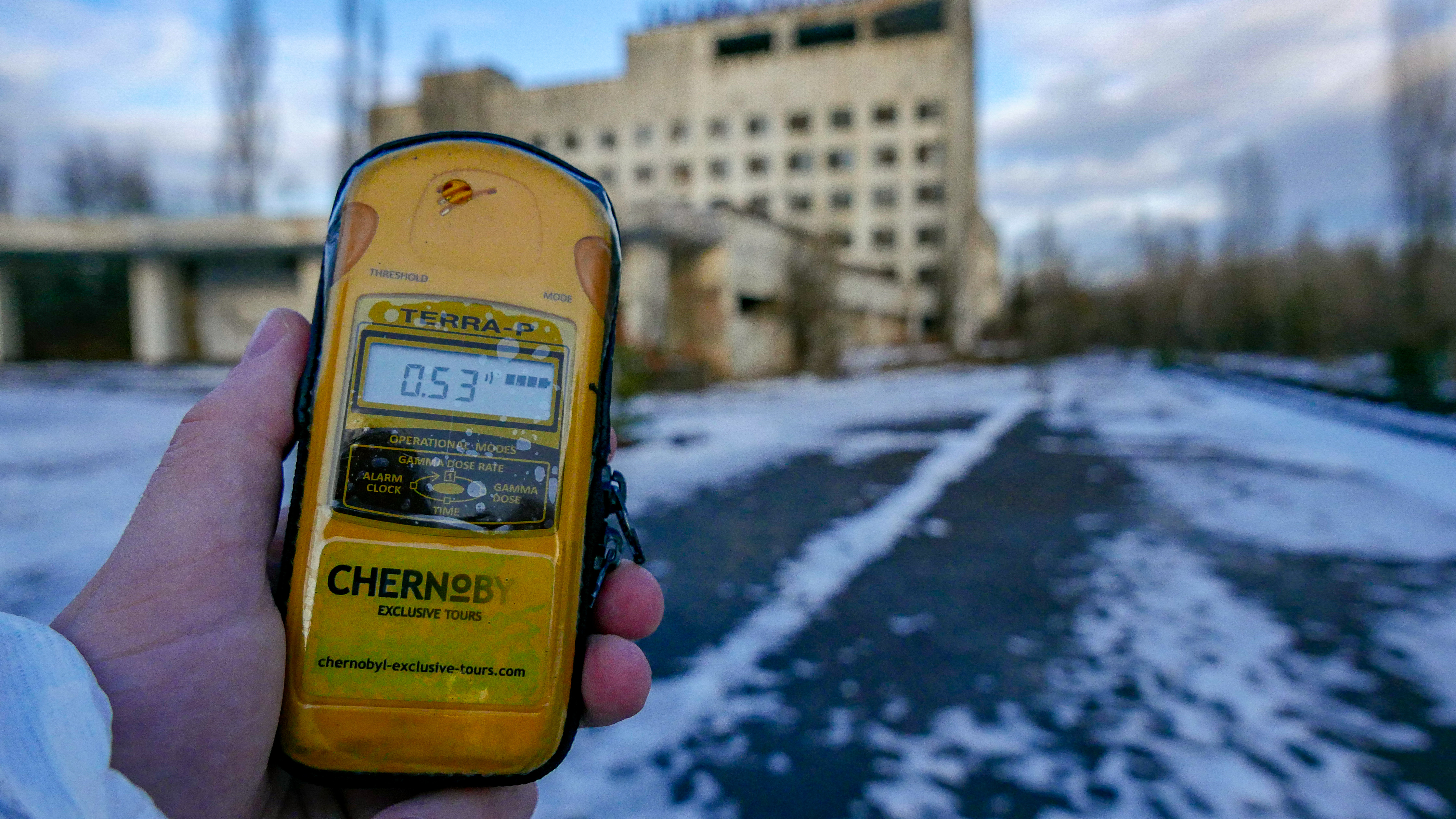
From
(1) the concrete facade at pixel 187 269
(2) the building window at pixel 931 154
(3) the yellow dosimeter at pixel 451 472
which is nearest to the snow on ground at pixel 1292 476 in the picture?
(3) the yellow dosimeter at pixel 451 472

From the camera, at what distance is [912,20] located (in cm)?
5372

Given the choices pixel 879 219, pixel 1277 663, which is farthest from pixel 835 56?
pixel 1277 663

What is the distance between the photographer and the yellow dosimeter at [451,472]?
137 cm

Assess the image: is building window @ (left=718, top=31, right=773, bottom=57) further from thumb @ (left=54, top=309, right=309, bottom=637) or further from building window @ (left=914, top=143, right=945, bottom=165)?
thumb @ (left=54, top=309, right=309, bottom=637)

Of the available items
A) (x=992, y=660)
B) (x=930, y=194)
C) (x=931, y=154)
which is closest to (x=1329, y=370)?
(x=992, y=660)

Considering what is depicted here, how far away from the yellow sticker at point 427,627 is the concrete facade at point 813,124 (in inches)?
1919

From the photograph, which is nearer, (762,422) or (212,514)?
(212,514)

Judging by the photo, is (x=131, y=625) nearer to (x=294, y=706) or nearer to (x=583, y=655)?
(x=294, y=706)

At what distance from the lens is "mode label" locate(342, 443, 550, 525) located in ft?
4.77

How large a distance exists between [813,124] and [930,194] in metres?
9.19

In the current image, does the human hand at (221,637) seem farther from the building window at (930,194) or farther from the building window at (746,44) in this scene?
the building window at (746,44)

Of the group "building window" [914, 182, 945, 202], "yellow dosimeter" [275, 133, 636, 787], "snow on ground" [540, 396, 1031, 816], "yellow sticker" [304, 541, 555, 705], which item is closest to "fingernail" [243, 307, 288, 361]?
"yellow dosimeter" [275, 133, 636, 787]

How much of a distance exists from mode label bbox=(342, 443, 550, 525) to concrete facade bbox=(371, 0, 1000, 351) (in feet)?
160

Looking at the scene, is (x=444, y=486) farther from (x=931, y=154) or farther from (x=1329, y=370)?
(x=931, y=154)
